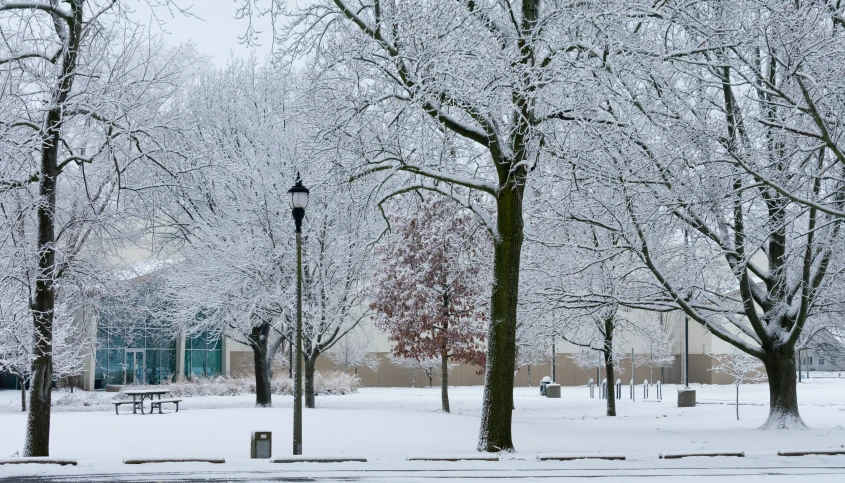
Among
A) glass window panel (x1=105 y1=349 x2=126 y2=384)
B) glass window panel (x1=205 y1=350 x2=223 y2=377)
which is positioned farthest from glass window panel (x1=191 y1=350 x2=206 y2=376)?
glass window panel (x1=105 y1=349 x2=126 y2=384)

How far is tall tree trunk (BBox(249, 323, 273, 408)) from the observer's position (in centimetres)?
2888

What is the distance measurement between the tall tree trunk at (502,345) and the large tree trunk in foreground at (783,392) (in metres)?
7.78

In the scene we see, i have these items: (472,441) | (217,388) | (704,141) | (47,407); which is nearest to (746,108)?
(704,141)

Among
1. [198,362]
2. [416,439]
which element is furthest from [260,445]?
[198,362]

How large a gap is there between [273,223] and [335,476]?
1673cm

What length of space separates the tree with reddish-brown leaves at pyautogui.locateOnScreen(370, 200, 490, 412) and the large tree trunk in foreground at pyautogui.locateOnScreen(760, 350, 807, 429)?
10321mm

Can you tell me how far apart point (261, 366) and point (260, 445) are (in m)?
16.5

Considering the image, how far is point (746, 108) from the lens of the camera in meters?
16.4

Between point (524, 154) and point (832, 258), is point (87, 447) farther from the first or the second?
point (832, 258)

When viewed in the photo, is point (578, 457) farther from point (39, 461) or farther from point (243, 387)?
point (243, 387)

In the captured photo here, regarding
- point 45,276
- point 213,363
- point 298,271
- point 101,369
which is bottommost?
point 101,369

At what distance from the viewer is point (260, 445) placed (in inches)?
516

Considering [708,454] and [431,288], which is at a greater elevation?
[431,288]

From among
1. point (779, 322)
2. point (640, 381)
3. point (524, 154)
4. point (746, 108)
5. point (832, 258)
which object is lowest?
Result: point (640, 381)
